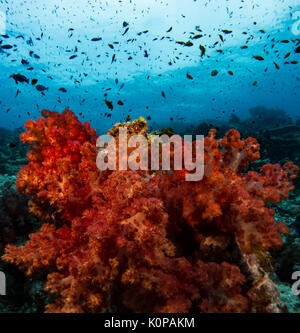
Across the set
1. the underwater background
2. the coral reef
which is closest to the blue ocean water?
the underwater background

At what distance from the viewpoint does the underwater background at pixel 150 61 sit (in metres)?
4.11

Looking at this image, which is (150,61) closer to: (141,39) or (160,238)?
(141,39)

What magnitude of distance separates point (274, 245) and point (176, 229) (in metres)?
1.16

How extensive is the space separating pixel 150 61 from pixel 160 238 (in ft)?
190

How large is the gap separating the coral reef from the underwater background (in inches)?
35.8

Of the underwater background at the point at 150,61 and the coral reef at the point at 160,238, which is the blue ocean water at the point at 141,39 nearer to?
the underwater background at the point at 150,61

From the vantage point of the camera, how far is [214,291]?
2.18 meters

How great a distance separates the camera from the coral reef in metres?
2.13

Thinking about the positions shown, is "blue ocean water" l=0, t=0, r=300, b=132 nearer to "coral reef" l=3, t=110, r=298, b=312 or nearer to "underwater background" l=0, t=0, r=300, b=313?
"underwater background" l=0, t=0, r=300, b=313

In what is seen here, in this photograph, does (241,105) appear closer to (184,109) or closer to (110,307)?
(184,109)

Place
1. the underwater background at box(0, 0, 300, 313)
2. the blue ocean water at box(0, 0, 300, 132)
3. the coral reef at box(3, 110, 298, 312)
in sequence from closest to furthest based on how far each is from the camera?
the coral reef at box(3, 110, 298, 312)
the underwater background at box(0, 0, 300, 313)
the blue ocean water at box(0, 0, 300, 132)

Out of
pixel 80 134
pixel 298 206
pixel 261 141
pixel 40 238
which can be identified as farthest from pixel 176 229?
pixel 261 141

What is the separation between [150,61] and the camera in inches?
2082
